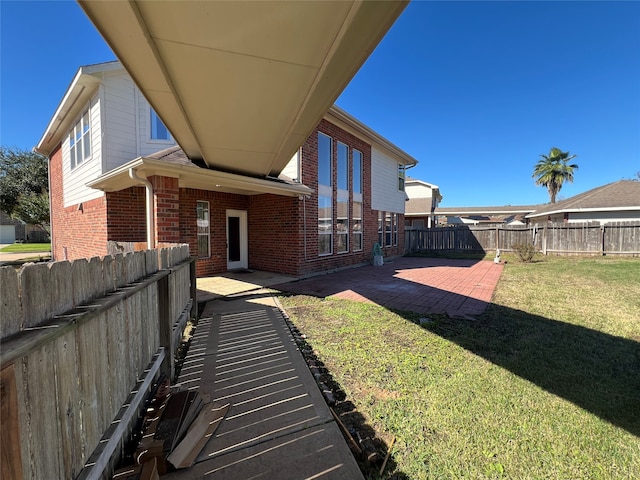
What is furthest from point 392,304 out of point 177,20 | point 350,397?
point 177,20

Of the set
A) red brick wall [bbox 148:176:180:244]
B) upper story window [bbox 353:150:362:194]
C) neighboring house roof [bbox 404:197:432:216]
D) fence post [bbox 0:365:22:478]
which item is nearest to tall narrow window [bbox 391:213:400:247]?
upper story window [bbox 353:150:362:194]

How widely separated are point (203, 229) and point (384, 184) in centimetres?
921

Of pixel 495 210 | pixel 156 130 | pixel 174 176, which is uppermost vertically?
pixel 156 130

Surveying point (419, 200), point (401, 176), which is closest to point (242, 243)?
point (401, 176)

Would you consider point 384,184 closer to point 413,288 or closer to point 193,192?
point 413,288

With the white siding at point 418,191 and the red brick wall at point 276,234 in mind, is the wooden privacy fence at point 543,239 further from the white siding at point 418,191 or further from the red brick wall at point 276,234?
the white siding at point 418,191

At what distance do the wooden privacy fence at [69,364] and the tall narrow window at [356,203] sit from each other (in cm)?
1000

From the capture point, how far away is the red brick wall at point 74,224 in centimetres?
746

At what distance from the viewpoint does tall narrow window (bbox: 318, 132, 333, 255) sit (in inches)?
395

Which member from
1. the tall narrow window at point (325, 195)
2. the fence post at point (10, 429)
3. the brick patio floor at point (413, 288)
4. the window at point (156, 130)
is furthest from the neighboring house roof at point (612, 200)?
the fence post at point (10, 429)

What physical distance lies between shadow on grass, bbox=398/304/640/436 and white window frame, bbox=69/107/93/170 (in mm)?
10196

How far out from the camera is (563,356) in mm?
3568

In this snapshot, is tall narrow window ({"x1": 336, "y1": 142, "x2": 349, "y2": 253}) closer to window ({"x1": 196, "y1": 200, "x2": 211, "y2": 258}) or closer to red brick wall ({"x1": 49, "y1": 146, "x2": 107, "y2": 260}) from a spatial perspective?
window ({"x1": 196, "y1": 200, "x2": 211, "y2": 258})

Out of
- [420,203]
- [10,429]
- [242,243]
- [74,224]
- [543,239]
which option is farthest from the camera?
[420,203]
